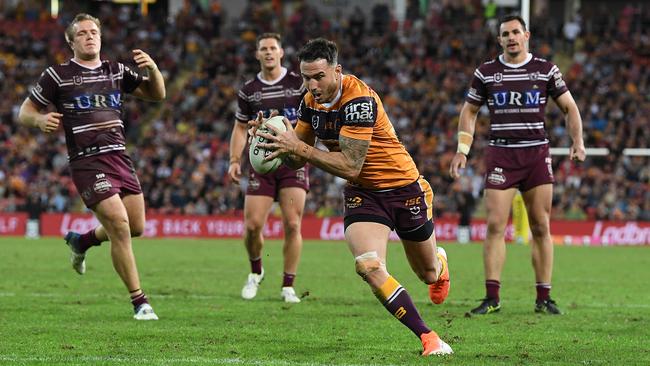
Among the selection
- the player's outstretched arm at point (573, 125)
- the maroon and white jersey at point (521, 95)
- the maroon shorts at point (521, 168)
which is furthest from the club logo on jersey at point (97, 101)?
the player's outstretched arm at point (573, 125)

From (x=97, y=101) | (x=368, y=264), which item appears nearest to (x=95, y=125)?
(x=97, y=101)

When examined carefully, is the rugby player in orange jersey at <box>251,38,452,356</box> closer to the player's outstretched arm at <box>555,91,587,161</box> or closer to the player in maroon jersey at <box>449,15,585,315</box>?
the player in maroon jersey at <box>449,15,585,315</box>

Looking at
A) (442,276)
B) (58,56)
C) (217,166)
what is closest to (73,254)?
(442,276)

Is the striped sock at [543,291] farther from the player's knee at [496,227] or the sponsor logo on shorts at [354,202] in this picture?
the sponsor logo on shorts at [354,202]

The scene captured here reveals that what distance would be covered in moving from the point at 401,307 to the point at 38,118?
377 cm

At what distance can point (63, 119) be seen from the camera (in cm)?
945

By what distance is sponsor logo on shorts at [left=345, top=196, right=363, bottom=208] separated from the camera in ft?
25.2

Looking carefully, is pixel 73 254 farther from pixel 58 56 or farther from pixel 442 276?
pixel 58 56

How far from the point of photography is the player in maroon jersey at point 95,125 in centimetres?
923

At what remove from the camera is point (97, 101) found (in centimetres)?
940

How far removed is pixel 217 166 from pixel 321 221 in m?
4.25

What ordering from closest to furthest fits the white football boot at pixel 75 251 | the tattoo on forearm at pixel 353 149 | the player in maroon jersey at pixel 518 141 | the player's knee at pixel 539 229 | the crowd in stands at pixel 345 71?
the tattoo on forearm at pixel 353 149 < the player in maroon jersey at pixel 518 141 < the player's knee at pixel 539 229 < the white football boot at pixel 75 251 < the crowd in stands at pixel 345 71

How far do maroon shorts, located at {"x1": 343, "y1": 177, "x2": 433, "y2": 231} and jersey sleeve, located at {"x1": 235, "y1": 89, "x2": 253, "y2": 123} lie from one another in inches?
158

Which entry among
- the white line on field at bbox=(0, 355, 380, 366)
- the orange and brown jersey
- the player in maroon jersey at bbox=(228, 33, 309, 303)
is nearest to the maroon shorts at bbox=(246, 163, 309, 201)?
the player in maroon jersey at bbox=(228, 33, 309, 303)
